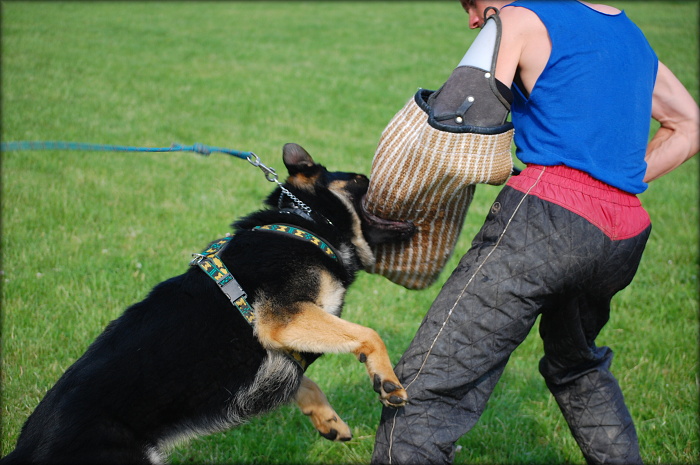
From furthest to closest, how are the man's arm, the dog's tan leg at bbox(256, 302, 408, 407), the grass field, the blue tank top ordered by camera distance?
the grass field → the man's arm → the dog's tan leg at bbox(256, 302, 408, 407) → the blue tank top

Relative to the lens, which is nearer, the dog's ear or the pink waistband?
the pink waistband

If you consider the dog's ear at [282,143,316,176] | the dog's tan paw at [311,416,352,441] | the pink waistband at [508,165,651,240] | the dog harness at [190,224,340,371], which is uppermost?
the pink waistband at [508,165,651,240]

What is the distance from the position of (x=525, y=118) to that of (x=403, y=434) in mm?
1480

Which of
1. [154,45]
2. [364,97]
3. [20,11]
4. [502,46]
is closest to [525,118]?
[502,46]

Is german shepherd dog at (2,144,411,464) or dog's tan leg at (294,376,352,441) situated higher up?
german shepherd dog at (2,144,411,464)

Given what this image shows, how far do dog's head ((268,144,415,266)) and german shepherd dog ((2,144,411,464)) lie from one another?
3.1 inches

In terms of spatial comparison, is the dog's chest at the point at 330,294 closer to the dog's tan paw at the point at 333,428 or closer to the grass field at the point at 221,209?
the dog's tan paw at the point at 333,428

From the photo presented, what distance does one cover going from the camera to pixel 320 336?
2.90 metres

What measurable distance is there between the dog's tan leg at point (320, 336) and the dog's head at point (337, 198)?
27.7 inches

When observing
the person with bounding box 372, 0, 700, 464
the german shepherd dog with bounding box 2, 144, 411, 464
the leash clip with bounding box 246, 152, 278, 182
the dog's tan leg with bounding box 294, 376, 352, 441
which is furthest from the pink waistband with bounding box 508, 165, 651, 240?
the dog's tan leg with bounding box 294, 376, 352, 441

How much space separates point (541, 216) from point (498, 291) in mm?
365

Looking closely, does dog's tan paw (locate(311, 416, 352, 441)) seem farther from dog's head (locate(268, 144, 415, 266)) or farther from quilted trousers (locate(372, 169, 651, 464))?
dog's head (locate(268, 144, 415, 266))

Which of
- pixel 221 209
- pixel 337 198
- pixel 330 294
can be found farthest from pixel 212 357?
pixel 221 209

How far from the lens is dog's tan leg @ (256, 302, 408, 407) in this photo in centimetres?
288
